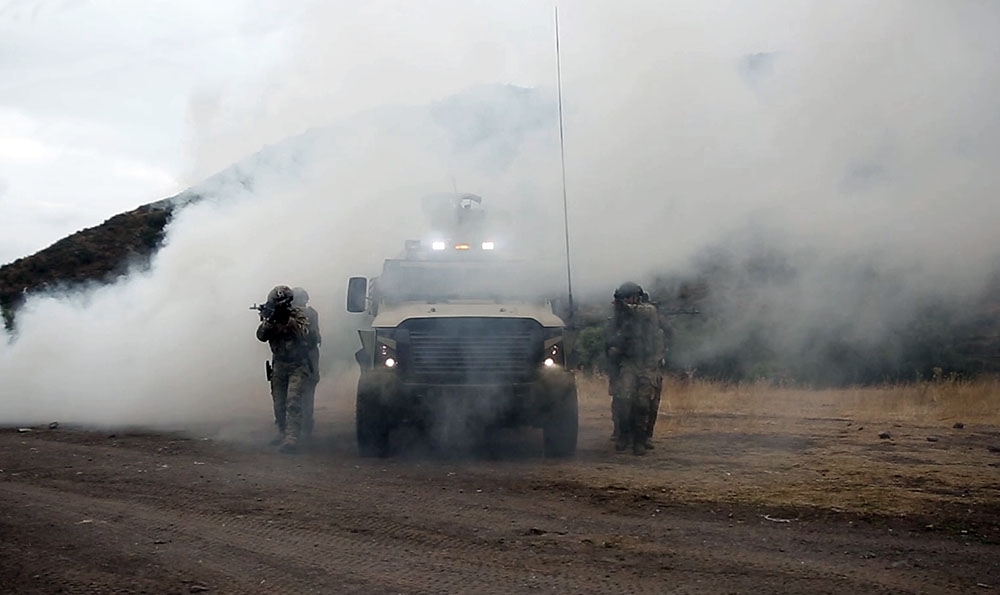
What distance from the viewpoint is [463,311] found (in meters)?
11.1

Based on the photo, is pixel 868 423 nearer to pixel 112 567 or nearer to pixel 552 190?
pixel 552 190

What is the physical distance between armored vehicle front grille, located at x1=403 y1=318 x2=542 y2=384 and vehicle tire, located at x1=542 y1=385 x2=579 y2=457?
1.72ft

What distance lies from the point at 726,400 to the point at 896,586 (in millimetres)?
11214

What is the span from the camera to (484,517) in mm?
7625

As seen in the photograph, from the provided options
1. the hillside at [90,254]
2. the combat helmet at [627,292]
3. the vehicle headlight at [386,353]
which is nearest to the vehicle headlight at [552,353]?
the combat helmet at [627,292]

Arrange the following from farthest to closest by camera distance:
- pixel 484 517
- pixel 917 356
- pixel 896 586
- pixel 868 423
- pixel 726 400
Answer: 1. pixel 917 356
2. pixel 726 400
3. pixel 868 423
4. pixel 484 517
5. pixel 896 586

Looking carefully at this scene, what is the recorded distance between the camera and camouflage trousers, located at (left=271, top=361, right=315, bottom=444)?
1201cm

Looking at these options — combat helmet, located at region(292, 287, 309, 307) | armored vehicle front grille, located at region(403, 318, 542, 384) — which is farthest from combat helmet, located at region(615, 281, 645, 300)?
combat helmet, located at region(292, 287, 309, 307)

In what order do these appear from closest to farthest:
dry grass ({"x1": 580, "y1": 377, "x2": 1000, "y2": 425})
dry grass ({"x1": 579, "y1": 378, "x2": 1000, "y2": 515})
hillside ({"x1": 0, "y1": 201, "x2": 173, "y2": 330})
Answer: dry grass ({"x1": 579, "y1": 378, "x2": 1000, "y2": 515}) < dry grass ({"x1": 580, "y1": 377, "x2": 1000, "y2": 425}) < hillside ({"x1": 0, "y1": 201, "x2": 173, "y2": 330})

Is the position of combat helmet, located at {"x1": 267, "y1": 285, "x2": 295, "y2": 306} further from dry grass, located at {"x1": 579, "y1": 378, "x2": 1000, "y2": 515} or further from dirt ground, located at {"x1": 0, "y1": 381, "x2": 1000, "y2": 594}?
dry grass, located at {"x1": 579, "y1": 378, "x2": 1000, "y2": 515}

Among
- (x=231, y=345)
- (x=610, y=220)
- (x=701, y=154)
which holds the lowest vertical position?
(x=231, y=345)

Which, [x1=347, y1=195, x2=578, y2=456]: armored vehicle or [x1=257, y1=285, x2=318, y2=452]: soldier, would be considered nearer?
[x1=347, y1=195, x2=578, y2=456]: armored vehicle

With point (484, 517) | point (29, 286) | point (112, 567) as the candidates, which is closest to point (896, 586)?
point (484, 517)

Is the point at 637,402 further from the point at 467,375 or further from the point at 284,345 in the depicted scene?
the point at 284,345
